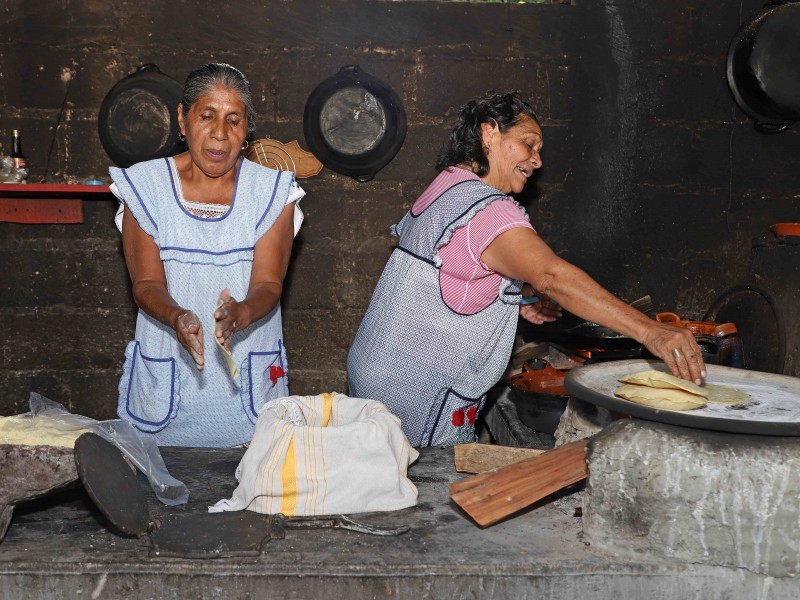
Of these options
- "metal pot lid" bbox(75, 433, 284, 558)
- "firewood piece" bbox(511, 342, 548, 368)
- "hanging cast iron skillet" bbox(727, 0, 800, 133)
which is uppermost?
"hanging cast iron skillet" bbox(727, 0, 800, 133)

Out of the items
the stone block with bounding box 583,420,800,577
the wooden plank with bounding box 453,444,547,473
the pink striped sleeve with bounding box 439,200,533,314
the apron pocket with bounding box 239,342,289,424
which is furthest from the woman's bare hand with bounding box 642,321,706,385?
the apron pocket with bounding box 239,342,289,424

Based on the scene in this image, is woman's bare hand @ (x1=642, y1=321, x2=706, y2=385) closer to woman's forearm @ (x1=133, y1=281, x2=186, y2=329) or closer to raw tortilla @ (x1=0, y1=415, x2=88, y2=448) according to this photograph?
woman's forearm @ (x1=133, y1=281, x2=186, y2=329)

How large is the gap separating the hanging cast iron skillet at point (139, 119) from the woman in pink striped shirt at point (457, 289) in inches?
69.3

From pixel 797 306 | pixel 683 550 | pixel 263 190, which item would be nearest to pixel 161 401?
pixel 263 190

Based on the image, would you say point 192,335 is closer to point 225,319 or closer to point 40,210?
point 225,319

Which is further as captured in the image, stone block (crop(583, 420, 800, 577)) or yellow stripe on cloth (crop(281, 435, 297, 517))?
yellow stripe on cloth (crop(281, 435, 297, 517))

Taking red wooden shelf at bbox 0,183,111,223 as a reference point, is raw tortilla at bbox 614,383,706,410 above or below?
below

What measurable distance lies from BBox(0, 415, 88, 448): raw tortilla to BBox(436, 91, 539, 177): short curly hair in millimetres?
1486

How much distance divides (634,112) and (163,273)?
2586mm

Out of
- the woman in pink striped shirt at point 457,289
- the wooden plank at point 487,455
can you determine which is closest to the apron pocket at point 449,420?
the woman in pink striped shirt at point 457,289

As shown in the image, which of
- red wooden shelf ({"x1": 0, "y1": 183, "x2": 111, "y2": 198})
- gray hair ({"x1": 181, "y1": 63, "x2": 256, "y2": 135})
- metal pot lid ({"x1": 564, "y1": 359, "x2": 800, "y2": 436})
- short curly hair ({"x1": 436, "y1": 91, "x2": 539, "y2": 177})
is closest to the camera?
metal pot lid ({"x1": 564, "y1": 359, "x2": 800, "y2": 436})

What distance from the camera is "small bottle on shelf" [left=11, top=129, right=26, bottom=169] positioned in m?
3.90

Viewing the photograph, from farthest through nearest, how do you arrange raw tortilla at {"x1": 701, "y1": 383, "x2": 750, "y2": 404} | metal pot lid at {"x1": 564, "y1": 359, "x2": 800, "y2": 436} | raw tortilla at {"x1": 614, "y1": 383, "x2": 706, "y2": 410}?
raw tortilla at {"x1": 701, "y1": 383, "x2": 750, "y2": 404} < raw tortilla at {"x1": 614, "y1": 383, "x2": 706, "y2": 410} < metal pot lid at {"x1": 564, "y1": 359, "x2": 800, "y2": 436}

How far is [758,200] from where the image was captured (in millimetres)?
4098
